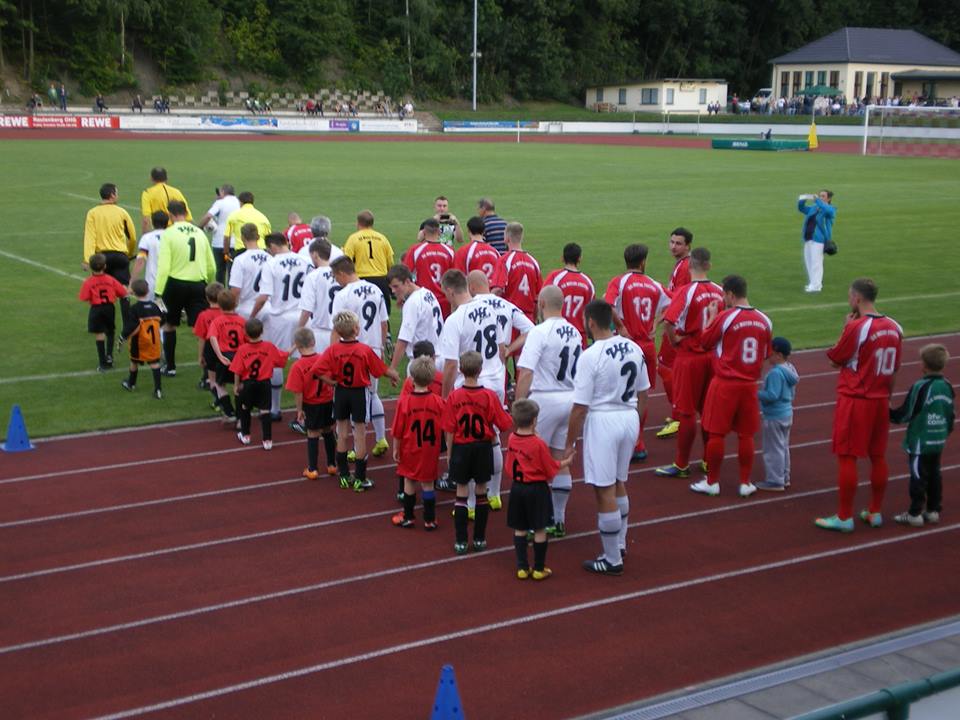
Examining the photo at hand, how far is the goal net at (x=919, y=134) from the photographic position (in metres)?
57.7

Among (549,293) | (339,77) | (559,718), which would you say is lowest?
(559,718)

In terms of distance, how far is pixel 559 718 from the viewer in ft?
20.6

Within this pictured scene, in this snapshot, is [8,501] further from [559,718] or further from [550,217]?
[550,217]

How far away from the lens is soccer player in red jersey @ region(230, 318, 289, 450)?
10992 millimetres

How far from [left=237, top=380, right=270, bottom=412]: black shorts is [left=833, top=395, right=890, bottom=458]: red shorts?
5.60m

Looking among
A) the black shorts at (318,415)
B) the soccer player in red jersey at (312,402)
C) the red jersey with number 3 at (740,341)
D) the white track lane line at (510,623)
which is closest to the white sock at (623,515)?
the white track lane line at (510,623)

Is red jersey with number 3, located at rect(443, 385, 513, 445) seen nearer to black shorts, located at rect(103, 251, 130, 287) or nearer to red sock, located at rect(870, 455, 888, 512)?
→ red sock, located at rect(870, 455, 888, 512)

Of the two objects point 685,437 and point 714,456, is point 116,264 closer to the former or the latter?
point 685,437

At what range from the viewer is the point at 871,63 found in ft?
301

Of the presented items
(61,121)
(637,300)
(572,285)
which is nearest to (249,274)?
(572,285)

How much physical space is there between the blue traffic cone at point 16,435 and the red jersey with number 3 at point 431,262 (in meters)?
4.85

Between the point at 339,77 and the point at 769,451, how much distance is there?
8368 centimetres

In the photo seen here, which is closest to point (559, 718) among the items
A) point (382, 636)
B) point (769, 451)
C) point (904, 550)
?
point (382, 636)

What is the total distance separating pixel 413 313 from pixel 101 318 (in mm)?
5659
